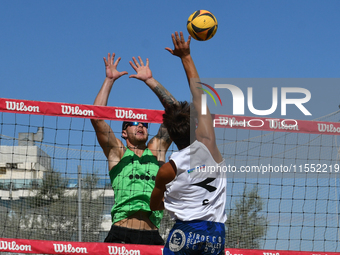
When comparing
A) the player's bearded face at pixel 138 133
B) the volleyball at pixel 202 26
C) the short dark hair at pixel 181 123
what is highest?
the volleyball at pixel 202 26

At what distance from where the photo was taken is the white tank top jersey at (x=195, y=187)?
310cm

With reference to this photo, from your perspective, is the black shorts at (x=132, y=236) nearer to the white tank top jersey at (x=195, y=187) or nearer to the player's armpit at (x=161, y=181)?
the player's armpit at (x=161, y=181)

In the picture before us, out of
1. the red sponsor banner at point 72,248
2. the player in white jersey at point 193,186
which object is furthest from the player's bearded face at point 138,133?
the player in white jersey at point 193,186

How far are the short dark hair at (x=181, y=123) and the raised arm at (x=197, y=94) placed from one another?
0.06 meters

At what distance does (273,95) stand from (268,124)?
0.42 meters

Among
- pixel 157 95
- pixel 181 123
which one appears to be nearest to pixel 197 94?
pixel 181 123

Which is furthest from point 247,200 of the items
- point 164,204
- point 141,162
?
point 164,204

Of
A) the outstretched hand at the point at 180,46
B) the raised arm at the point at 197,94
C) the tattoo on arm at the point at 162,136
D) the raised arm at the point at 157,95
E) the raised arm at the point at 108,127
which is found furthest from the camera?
the tattoo on arm at the point at 162,136

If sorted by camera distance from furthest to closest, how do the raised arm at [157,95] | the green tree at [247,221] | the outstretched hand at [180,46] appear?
the green tree at [247,221] → the raised arm at [157,95] → the outstretched hand at [180,46]

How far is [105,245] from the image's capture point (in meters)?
5.18

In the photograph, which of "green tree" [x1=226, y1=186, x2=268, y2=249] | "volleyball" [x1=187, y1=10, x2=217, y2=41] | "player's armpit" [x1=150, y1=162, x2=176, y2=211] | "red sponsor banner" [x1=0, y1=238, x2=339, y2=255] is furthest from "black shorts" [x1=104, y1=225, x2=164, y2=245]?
"volleyball" [x1=187, y1=10, x2=217, y2=41]

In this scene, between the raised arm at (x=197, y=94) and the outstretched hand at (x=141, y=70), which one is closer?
the raised arm at (x=197, y=94)

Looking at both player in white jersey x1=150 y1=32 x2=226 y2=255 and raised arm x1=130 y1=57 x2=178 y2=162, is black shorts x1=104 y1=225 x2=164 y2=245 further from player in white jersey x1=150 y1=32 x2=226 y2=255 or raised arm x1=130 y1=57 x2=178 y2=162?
player in white jersey x1=150 y1=32 x2=226 y2=255

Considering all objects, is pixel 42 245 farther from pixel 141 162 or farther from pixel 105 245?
pixel 141 162
